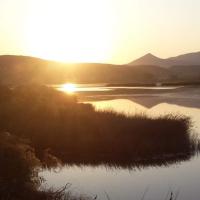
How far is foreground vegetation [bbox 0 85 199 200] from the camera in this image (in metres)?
25.6

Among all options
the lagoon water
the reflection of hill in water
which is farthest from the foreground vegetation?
the reflection of hill in water

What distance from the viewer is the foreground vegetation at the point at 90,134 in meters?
25.6

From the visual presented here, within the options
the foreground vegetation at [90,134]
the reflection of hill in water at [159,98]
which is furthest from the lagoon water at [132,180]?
the reflection of hill in water at [159,98]

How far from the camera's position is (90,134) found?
28969mm

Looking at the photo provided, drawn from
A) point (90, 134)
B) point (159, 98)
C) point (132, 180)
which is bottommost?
point (132, 180)

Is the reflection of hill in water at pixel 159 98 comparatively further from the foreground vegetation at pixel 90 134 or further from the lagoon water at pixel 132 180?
the lagoon water at pixel 132 180

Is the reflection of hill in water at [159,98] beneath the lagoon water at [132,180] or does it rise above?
above

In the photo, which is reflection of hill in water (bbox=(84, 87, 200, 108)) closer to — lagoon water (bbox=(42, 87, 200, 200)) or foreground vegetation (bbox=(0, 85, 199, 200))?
foreground vegetation (bbox=(0, 85, 199, 200))

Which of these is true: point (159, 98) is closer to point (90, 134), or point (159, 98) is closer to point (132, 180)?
point (90, 134)

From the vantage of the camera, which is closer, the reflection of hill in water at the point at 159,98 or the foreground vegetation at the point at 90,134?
the foreground vegetation at the point at 90,134

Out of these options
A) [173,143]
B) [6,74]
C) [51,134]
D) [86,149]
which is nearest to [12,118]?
[51,134]

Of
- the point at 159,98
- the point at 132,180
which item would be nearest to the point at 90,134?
the point at 132,180

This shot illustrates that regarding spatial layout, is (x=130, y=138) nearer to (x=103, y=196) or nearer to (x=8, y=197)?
(x=103, y=196)

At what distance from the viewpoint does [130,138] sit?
27.9 metres
